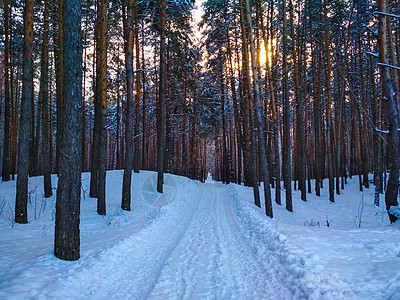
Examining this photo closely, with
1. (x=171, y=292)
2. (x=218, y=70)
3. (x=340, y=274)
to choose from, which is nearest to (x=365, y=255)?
(x=340, y=274)

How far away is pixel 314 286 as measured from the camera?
3.00 metres

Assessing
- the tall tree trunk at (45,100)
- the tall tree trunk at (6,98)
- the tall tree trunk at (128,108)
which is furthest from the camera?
the tall tree trunk at (6,98)

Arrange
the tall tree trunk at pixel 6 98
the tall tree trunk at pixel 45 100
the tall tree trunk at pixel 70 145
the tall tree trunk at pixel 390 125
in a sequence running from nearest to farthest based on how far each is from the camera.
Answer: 1. the tall tree trunk at pixel 70 145
2. the tall tree trunk at pixel 390 125
3. the tall tree trunk at pixel 45 100
4. the tall tree trunk at pixel 6 98

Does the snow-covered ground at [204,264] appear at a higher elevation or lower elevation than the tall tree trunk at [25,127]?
lower

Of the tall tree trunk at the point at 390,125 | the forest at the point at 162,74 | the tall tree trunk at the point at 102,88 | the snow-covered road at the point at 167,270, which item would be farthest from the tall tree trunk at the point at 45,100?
the tall tree trunk at the point at 390,125

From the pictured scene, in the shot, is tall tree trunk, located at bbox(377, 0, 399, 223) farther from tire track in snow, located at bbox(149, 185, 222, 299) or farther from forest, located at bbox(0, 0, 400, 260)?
tire track in snow, located at bbox(149, 185, 222, 299)

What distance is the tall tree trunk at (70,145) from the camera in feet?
14.3

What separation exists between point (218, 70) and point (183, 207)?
13.5 m

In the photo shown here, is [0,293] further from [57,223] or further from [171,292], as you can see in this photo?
[171,292]

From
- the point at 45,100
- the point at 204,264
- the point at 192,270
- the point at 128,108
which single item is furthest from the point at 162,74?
the point at 192,270

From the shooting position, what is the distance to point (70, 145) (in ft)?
14.6

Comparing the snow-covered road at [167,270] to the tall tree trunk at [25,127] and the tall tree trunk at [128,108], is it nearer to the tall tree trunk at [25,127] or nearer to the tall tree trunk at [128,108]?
the tall tree trunk at [25,127]

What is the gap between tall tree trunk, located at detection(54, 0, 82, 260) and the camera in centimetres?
437

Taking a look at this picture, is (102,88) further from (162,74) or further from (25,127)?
(162,74)
